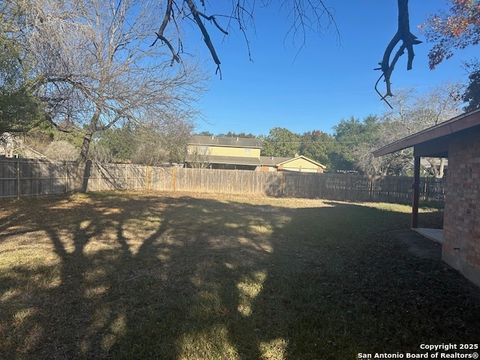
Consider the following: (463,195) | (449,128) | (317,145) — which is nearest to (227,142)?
(317,145)

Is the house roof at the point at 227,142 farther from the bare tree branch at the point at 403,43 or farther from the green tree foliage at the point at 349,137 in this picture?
the bare tree branch at the point at 403,43

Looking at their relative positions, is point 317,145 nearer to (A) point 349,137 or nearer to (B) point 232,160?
(A) point 349,137

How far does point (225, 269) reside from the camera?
19.0 ft

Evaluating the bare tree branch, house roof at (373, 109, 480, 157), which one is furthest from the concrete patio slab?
the bare tree branch

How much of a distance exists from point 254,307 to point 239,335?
0.72 meters

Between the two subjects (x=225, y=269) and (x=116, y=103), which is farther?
(x=116, y=103)

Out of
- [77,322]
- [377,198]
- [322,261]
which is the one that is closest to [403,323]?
[322,261]

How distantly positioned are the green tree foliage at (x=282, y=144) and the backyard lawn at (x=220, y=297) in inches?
2615

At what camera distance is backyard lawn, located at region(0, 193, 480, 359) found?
3.41 m

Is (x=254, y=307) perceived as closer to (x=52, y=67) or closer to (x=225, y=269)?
(x=225, y=269)

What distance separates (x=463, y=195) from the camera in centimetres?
600

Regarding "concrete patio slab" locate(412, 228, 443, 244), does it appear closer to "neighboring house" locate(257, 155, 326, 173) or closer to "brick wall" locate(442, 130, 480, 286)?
"brick wall" locate(442, 130, 480, 286)

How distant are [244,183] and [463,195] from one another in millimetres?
19702

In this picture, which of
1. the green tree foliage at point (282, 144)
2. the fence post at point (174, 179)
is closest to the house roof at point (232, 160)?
the fence post at point (174, 179)
